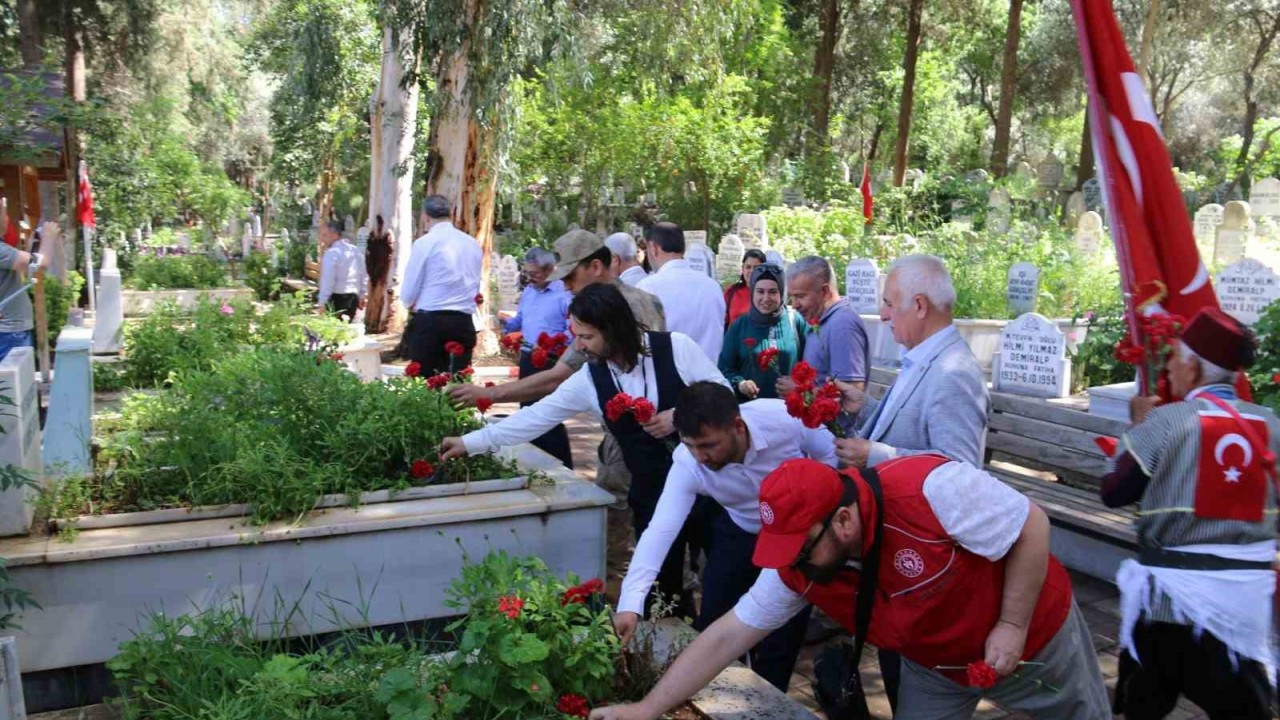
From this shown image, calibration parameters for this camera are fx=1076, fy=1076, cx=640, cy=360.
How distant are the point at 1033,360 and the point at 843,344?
2374 millimetres

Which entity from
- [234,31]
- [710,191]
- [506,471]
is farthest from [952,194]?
[506,471]

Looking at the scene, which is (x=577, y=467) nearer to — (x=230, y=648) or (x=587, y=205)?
(x=230, y=648)

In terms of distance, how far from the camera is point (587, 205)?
24688 millimetres

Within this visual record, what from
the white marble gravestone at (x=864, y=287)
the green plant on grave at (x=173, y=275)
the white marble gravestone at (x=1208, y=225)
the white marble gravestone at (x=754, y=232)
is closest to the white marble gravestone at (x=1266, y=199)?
the white marble gravestone at (x=1208, y=225)

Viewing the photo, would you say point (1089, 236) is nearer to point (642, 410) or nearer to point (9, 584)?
point (642, 410)

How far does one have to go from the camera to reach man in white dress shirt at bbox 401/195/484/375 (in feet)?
26.2

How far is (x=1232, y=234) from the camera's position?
54.4 feet

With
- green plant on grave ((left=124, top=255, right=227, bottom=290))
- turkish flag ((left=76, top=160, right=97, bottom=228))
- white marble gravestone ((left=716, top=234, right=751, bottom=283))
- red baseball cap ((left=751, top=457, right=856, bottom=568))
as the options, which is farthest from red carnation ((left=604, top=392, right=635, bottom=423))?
turkish flag ((left=76, top=160, right=97, bottom=228))

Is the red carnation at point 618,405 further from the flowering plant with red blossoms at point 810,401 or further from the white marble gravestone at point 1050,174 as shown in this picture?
the white marble gravestone at point 1050,174

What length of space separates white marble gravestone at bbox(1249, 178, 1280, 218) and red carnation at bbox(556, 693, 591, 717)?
811 inches

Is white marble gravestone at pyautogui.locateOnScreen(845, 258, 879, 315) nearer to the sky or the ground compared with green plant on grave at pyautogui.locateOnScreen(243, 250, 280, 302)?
nearer to the sky

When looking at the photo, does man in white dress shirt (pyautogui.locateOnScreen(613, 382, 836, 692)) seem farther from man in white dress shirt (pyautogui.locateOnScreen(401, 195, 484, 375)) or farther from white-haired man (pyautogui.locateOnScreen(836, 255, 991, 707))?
man in white dress shirt (pyautogui.locateOnScreen(401, 195, 484, 375))

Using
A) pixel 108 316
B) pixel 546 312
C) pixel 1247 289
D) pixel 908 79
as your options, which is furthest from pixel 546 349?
pixel 908 79

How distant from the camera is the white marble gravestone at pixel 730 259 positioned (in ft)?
48.8
